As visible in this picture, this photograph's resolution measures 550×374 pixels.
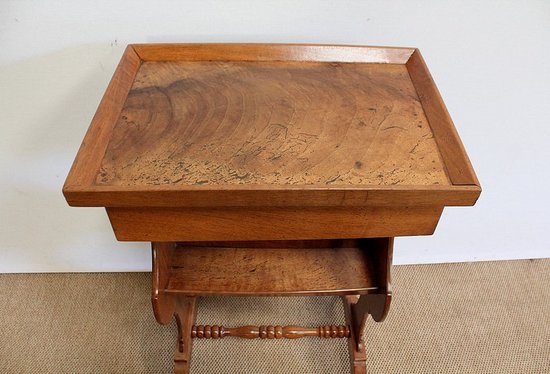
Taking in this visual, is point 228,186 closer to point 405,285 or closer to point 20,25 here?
point 20,25

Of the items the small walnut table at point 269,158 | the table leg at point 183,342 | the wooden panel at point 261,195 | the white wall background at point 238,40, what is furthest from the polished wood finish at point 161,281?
the white wall background at point 238,40

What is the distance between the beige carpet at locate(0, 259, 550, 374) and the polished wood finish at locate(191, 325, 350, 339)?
0.09 m

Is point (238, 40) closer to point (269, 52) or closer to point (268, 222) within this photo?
point (269, 52)

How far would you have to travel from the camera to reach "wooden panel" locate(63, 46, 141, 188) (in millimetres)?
551

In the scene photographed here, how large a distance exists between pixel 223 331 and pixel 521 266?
34.9 inches

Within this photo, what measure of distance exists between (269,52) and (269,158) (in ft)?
0.85

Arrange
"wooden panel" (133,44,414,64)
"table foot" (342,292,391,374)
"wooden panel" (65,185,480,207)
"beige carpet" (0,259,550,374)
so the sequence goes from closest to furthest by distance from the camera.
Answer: "wooden panel" (65,185,480,207) → "wooden panel" (133,44,414,64) → "table foot" (342,292,391,374) → "beige carpet" (0,259,550,374)

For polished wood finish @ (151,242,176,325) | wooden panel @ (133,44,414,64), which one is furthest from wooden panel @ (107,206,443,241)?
wooden panel @ (133,44,414,64)

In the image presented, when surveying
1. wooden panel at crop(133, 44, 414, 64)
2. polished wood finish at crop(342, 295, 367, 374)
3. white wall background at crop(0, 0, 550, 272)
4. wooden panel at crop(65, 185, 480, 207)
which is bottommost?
polished wood finish at crop(342, 295, 367, 374)

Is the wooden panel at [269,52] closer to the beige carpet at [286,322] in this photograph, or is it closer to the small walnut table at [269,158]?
the small walnut table at [269,158]

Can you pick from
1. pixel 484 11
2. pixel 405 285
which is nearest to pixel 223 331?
pixel 405 285

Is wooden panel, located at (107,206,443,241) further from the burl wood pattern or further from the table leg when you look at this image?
the table leg

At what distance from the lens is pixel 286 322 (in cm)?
116

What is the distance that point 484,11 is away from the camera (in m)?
0.85
